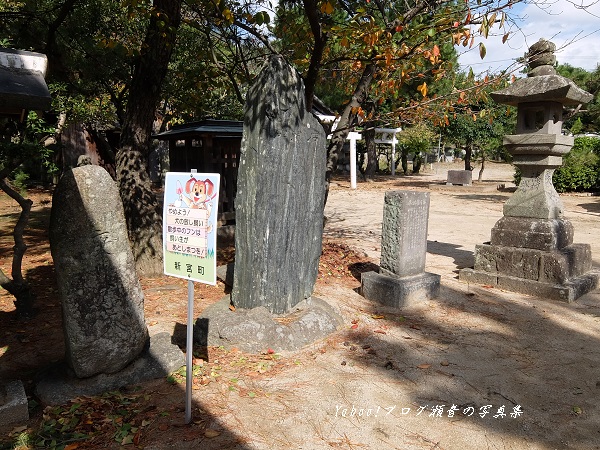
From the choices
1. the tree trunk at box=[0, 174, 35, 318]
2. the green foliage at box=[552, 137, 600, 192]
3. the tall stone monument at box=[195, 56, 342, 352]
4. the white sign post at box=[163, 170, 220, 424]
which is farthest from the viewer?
the green foliage at box=[552, 137, 600, 192]

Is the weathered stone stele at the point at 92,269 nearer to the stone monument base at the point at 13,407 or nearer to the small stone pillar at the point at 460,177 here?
the stone monument base at the point at 13,407

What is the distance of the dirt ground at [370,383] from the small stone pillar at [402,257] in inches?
7.0

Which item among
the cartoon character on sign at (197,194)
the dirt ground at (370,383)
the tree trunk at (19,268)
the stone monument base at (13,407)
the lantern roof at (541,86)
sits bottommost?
the dirt ground at (370,383)

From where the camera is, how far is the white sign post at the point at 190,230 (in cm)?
297

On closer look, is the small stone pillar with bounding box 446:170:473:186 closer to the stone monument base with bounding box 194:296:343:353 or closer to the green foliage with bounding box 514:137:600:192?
the green foliage with bounding box 514:137:600:192

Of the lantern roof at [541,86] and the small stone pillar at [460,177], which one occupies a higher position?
the lantern roof at [541,86]

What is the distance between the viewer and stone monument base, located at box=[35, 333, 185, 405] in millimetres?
3299

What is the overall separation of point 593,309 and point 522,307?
0.82 m

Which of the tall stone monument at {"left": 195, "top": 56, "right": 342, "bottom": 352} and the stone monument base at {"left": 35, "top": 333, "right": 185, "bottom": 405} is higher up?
the tall stone monument at {"left": 195, "top": 56, "right": 342, "bottom": 352}

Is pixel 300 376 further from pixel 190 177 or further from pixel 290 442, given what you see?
pixel 190 177

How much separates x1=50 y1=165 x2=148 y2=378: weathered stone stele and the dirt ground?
36cm

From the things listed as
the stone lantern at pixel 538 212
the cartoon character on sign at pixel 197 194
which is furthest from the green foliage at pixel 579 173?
the cartoon character on sign at pixel 197 194

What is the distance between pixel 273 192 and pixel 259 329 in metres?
1.30

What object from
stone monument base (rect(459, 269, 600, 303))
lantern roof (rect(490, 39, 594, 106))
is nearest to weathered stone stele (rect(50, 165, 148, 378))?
stone monument base (rect(459, 269, 600, 303))
